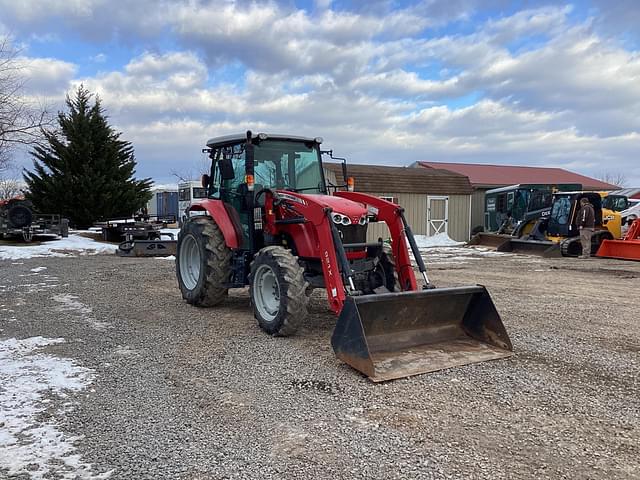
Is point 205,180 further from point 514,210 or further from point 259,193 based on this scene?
point 514,210

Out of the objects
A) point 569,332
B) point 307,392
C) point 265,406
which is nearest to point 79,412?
point 265,406

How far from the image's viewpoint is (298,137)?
730cm

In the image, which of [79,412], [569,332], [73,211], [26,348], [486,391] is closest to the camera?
[79,412]

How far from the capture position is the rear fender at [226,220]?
6.99 m

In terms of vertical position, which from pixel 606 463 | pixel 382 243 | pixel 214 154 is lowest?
pixel 606 463

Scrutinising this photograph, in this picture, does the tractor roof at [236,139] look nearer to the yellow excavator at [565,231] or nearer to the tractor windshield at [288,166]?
the tractor windshield at [288,166]

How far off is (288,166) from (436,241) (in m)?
17.2

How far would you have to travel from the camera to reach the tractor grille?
6277 millimetres

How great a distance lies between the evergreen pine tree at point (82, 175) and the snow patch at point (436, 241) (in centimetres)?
1235

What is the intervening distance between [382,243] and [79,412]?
3.88 m

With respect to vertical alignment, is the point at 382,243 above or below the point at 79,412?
above

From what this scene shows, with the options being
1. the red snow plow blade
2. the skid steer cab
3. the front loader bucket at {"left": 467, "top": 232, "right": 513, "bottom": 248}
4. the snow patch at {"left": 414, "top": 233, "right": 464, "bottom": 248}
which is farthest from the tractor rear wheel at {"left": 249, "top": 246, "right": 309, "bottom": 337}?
the snow patch at {"left": 414, "top": 233, "right": 464, "bottom": 248}

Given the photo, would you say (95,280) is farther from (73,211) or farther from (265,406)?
(73,211)

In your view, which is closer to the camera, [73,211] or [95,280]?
[95,280]
